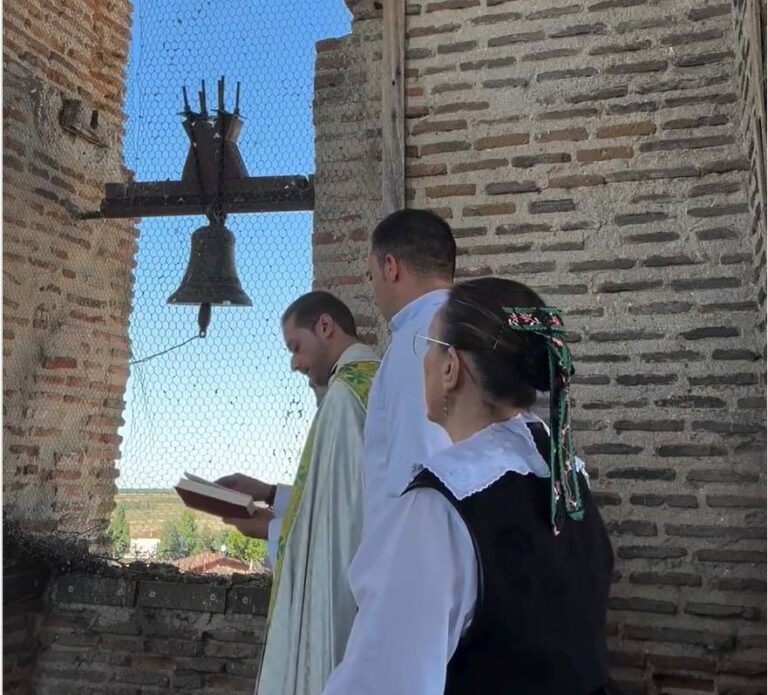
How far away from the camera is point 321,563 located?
7.46ft

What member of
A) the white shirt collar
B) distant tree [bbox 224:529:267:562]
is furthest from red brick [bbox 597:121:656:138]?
distant tree [bbox 224:529:267:562]

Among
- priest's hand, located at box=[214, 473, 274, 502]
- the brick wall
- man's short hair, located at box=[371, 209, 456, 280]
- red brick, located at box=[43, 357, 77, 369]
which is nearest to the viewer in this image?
man's short hair, located at box=[371, 209, 456, 280]

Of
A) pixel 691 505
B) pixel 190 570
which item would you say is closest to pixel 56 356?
pixel 190 570

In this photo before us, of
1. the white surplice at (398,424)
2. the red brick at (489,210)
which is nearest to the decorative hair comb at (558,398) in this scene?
the white surplice at (398,424)

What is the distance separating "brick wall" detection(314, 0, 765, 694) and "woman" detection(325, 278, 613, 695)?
1875mm

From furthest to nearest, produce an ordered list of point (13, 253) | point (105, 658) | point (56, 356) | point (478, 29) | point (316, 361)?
point (56, 356) → point (13, 253) → point (105, 658) → point (478, 29) → point (316, 361)

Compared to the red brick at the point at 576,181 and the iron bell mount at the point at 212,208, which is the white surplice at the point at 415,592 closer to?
the red brick at the point at 576,181

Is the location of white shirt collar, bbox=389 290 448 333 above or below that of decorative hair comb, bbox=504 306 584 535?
above

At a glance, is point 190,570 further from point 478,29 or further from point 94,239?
point 478,29

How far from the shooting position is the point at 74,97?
14.5 feet

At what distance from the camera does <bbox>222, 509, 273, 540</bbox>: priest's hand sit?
8.13 ft

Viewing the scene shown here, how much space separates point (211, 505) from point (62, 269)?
242 centimetres

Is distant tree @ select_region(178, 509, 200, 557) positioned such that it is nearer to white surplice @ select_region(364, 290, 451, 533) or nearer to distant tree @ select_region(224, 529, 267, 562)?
distant tree @ select_region(224, 529, 267, 562)

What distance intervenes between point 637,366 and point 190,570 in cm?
205
